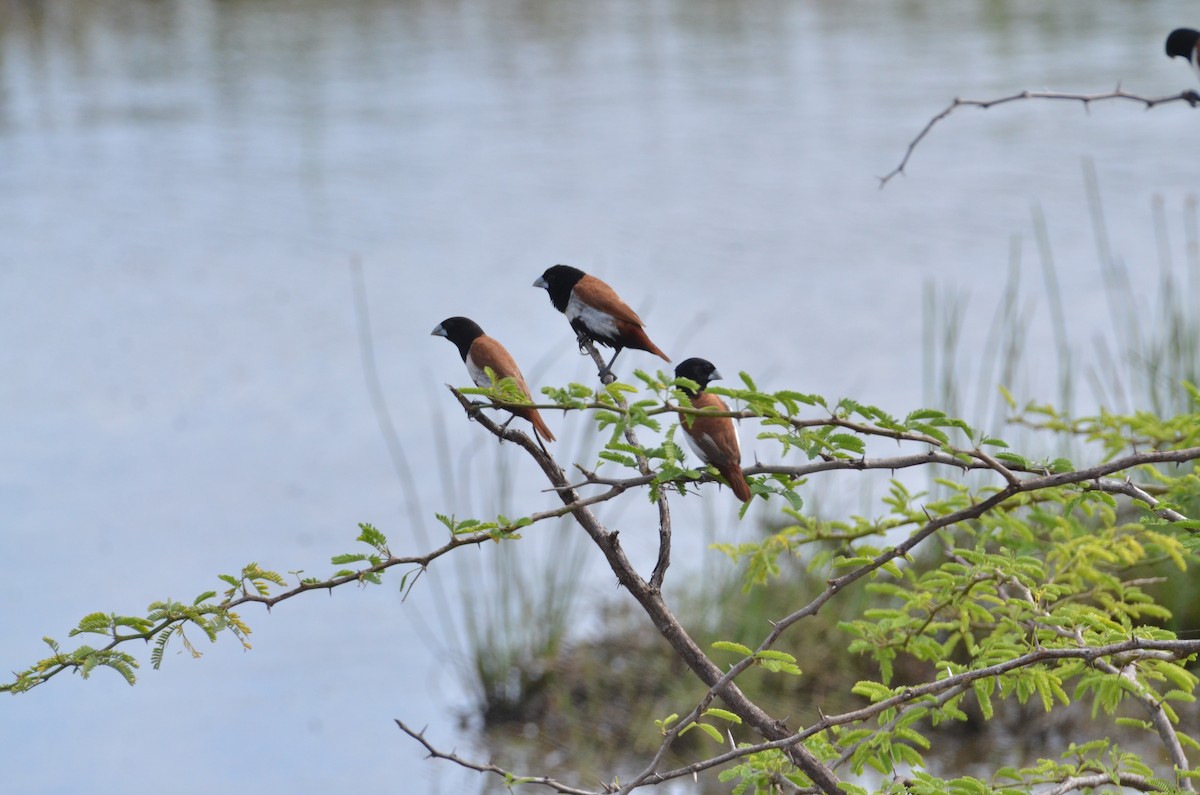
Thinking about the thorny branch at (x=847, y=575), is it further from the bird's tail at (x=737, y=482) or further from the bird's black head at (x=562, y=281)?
the bird's black head at (x=562, y=281)

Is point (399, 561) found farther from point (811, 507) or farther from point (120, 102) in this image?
point (120, 102)

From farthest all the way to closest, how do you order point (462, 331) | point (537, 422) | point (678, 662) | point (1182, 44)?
point (678, 662), point (1182, 44), point (462, 331), point (537, 422)

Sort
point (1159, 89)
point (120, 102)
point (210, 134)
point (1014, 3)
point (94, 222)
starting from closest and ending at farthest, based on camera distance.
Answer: point (94, 222) < point (1159, 89) < point (210, 134) < point (120, 102) < point (1014, 3)

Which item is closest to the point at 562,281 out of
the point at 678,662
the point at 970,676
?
the point at 970,676

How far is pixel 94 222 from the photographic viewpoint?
32.3 feet

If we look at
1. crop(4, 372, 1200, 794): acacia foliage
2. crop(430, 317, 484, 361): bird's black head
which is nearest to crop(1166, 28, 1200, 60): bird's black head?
crop(4, 372, 1200, 794): acacia foliage

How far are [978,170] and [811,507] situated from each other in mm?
6053

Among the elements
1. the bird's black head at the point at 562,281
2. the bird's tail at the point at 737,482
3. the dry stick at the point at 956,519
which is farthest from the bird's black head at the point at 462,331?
the dry stick at the point at 956,519

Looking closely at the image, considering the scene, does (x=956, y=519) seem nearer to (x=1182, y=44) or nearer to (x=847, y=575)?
(x=847, y=575)

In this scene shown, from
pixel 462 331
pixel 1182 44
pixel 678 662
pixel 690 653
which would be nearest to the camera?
pixel 690 653

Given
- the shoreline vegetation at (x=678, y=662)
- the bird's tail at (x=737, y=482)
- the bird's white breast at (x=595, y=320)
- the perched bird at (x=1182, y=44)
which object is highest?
the perched bird at (x=1182, y=44)

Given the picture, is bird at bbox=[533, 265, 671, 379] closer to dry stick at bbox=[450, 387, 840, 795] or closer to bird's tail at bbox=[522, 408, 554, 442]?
bird's tail at bbox=[522, 408, 554, 442]

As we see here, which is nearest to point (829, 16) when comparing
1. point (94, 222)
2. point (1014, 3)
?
point (1014, 3)

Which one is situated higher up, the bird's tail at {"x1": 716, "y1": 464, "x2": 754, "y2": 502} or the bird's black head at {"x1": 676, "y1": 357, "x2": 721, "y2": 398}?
the bird's black head at {"x1": 676, "y1": 357, "x2": 721, "y2": 398}
